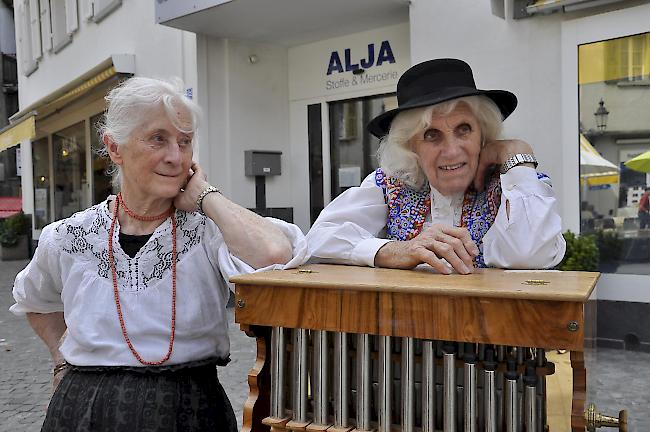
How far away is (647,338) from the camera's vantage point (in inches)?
228

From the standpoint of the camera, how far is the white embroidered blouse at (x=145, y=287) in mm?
1892

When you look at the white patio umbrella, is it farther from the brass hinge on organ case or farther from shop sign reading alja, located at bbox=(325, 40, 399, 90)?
the brass hinge on organ case

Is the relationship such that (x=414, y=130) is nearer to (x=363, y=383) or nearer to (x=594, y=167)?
(x=363, y=383)

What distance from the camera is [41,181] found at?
56.3 feet

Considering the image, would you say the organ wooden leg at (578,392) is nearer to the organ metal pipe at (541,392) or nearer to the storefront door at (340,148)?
the organ metal pipe at (541,392)

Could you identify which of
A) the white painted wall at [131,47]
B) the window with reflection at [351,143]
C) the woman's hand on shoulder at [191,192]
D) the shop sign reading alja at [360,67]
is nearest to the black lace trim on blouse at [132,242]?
the woman's hand on shoulder at [191,192]

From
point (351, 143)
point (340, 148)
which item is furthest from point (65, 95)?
point (351, 143)

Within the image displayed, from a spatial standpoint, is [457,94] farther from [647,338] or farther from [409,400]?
[647,338]

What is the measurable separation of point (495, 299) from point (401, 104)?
3.50 ft

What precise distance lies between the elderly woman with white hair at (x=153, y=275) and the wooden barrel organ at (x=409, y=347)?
299mm

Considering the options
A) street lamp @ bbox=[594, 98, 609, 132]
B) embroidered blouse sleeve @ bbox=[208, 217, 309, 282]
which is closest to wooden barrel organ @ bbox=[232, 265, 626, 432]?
embroidered blouse sleeve @ bbox=[208, 217, 309, 282]

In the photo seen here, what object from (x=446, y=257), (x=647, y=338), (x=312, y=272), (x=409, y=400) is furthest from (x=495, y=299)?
(x=647, y=338)

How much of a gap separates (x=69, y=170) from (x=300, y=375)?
50.0ft

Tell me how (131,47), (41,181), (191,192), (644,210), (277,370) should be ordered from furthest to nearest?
(41,181), (131,47), (644,210), (191,192), (277,370)
